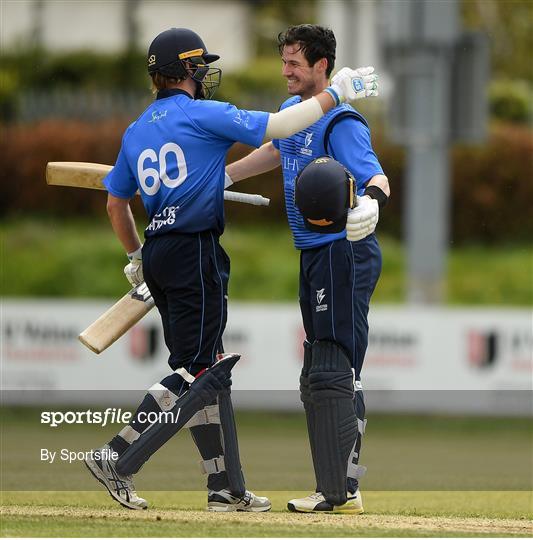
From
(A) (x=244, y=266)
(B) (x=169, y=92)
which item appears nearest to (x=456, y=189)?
(A) (x=244, y=266)

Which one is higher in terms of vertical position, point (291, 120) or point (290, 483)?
point (291, 120)

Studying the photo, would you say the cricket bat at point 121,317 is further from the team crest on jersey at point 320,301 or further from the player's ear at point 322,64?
the player's ear at point 322,64

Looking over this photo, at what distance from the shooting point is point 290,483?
802cm

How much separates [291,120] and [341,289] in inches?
30.4

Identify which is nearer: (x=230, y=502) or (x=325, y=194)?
(x=325, y=194)

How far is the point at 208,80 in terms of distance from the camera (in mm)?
6324

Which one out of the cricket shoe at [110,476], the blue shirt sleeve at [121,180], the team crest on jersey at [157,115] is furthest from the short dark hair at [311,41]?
the cricket shoe at [110,476]

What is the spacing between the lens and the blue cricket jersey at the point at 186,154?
5961 mm

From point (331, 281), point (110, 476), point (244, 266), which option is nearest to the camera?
point (110, 476)

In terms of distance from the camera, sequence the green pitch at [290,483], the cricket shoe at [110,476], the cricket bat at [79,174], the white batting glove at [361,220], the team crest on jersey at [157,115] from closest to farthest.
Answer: the green pitch at [290,483], the white batting glove at [361,220], the cricket shoe at [110,476], the team crest on jersey at [157,115], the cricket bat at [79,174]

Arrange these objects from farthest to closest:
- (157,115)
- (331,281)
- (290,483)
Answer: (290,483)
(331,281)
(157,115)

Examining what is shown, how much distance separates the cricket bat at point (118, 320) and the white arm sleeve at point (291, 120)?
0.95 m

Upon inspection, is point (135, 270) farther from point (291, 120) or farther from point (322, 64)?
point (322, 64)

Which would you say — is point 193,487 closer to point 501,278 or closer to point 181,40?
point 181,40
